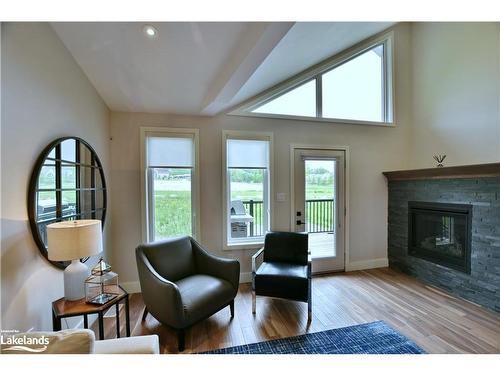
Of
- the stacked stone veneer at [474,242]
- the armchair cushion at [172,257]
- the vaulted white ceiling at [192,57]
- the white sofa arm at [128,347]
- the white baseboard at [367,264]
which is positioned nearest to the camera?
the white sofa arm at [128,347]

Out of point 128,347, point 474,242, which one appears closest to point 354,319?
point 474,242

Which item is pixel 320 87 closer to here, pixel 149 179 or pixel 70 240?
pixel 149 179

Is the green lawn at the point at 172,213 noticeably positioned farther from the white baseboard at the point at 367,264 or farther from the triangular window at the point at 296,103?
the white baseboard at the point at 367,264

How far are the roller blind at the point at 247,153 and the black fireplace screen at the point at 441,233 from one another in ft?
7.88

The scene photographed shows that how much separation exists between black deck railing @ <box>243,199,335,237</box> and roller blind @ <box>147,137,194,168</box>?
1.17m

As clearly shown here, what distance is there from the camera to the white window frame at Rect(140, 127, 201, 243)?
3.02 m

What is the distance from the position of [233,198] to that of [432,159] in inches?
126

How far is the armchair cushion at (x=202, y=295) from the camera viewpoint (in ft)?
6.59

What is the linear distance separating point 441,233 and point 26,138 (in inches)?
180

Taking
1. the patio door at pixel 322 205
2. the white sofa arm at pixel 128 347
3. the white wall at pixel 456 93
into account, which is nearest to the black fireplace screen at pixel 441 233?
the white wall at pixel 456 93

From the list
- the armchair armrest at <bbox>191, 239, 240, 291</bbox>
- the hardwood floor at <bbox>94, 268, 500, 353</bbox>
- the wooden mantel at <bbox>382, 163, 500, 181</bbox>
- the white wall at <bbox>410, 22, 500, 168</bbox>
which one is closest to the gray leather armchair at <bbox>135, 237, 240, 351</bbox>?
the armchair armrest at <bbox>191, 239, 240, 291</bbox>

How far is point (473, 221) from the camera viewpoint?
2748 mm

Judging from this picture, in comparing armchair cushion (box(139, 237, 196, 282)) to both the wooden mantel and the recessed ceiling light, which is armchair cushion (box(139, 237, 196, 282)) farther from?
the wooden mantel
